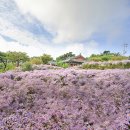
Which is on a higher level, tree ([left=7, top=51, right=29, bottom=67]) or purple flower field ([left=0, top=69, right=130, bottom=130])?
tree ([left=7, top=51, right=29, bottom=67])

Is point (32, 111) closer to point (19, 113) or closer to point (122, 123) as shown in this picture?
point (19, 113)

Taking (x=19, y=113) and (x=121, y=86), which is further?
(x=121, y=86)

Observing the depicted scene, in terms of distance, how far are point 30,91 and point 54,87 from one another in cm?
98

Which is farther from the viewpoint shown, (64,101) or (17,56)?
(17,56)

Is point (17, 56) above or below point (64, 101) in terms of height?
above

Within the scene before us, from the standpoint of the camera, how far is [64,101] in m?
9.52

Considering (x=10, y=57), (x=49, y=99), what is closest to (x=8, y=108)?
(x=49, y=99)

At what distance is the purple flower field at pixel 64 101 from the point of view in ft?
26.5

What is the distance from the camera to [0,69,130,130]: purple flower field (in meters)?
8.07

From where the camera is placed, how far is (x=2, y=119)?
8.26 metres

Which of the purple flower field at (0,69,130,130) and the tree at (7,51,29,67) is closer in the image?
the purple flower field at (0,69,130,130)

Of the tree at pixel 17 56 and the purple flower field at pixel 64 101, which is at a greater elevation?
the tree at pixel 17 56

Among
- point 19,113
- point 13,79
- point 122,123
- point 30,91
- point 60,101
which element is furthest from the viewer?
point 13,79

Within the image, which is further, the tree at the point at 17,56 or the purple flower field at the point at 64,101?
the tree at the point at 17,56
